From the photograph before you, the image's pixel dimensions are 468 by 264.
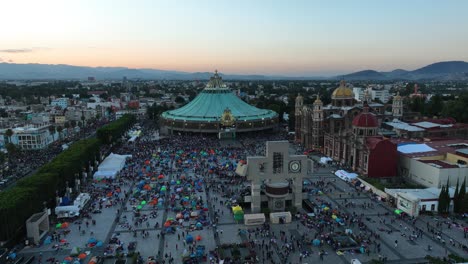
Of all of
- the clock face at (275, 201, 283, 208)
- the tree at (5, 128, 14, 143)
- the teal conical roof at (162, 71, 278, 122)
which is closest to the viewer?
the clock face at (275, 201, 283, 208)

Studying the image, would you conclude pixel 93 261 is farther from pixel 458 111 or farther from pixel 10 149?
pixel 458 111

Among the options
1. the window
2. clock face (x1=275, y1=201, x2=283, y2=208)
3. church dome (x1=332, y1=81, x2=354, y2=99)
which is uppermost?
church dome (x1=332, y1=81, x2=354, y2=99)

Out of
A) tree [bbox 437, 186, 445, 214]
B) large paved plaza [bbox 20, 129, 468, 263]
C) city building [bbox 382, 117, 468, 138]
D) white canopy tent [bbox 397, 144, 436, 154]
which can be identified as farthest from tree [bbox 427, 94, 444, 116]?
tree [bbox 437, 186, 445, 214]

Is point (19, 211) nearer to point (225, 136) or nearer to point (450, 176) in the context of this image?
point (450, 176)

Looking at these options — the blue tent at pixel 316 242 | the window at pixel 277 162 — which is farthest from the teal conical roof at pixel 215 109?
the blue tent at pixel 316 242

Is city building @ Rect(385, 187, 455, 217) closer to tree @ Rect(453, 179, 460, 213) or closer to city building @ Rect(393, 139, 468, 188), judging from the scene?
tree @ Rect(453, 179, 460, 213)

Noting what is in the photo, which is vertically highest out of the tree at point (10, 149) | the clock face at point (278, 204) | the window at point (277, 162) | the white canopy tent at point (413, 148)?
the window at point (277, 162)

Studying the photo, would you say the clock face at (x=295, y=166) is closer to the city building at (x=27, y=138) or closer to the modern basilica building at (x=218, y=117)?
the modern basilica building at (x=218, y=117)
